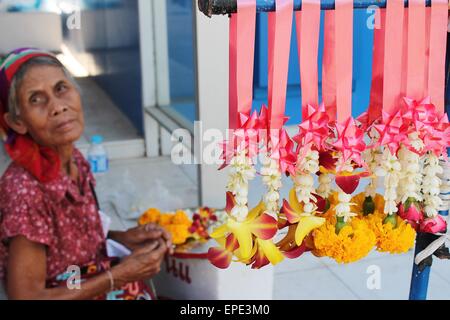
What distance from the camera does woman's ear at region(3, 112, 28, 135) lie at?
2.00 meters

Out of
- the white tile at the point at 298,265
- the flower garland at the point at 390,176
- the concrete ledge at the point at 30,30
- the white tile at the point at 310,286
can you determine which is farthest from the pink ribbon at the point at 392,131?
the concrete ledge at the point at 30,30

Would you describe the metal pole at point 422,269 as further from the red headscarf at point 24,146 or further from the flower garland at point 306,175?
the red headscarf at point 24,146

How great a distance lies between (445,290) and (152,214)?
3.99 ft

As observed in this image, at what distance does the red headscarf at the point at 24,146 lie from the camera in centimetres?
196

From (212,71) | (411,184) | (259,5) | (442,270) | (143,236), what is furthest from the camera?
(212,71)

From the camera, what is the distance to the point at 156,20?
180 inches

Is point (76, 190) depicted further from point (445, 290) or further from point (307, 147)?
point (445, 290)

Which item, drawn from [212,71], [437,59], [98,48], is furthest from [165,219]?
[98,48]

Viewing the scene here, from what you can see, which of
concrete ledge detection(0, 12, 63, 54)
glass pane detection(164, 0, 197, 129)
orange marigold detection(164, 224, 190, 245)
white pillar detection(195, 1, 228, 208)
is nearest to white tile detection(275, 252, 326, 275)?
white pillar detection(195, 1, 228, 208)

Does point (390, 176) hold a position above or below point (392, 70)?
below

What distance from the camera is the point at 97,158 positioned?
4.55 m

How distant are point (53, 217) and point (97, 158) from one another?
2573mm

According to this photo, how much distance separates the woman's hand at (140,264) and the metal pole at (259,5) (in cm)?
128

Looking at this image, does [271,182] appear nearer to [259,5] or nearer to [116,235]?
[259,5]
